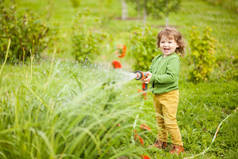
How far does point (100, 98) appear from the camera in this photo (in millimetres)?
1733

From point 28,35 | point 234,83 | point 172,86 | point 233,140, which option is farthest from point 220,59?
point 28,35

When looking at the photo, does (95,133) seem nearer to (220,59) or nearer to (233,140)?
(233,140)

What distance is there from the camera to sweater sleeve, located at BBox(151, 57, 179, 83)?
2.36 m

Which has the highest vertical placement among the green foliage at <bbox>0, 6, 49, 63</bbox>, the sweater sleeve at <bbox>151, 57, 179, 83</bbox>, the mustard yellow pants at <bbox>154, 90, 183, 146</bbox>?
the green foliage at <bbox>0, 6, 49, 63</bbox>

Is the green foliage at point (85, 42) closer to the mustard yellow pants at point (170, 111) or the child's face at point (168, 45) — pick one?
the child's face at point (168, 45)

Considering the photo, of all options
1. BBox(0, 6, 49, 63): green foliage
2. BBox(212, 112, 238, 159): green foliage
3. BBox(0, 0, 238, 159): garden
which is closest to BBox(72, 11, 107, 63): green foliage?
BBox(0, 0, 238, 159): garden

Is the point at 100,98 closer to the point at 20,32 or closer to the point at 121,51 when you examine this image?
the point at 121,51

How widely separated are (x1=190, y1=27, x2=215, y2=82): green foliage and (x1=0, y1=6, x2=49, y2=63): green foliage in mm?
3761

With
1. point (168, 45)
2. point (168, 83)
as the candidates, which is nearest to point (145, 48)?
point (168, 45)

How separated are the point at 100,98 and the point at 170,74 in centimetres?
102

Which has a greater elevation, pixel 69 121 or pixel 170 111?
pixel 69 121

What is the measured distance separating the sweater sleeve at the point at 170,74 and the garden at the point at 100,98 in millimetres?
258

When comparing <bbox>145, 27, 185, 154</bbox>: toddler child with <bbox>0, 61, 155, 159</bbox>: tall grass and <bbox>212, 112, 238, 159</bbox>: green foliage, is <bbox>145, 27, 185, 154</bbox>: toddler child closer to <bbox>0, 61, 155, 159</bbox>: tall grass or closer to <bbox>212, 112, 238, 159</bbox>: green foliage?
<bbox>212, 112, 238, 159</bbox>: green foliage

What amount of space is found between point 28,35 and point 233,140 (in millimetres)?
5292
